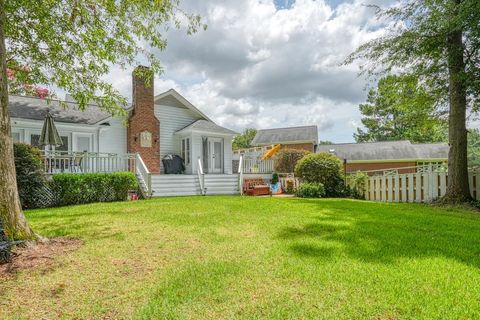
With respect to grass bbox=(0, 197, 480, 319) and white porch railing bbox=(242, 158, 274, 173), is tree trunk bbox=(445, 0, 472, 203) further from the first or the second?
white porch railing bbox=(242, 158, 274, 173)

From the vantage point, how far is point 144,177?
13586 mm

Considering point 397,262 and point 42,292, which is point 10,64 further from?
point 397,262

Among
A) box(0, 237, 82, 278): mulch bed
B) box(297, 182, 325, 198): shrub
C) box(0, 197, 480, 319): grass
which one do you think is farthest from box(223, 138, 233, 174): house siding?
box(0, 237, 82, 278): mulch bed

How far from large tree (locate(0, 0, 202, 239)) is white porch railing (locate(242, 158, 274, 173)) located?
11.4 meters

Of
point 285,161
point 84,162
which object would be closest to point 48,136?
point 84,162

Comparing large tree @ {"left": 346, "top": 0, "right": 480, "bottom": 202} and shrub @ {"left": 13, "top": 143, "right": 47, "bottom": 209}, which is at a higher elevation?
large tree @ {"left": 346, "top": 0, "right": 480, "bottom": 202}

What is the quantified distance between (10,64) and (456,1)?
14369 millimetres

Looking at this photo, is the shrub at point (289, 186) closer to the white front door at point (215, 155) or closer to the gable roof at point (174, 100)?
the white front door at point (215, 155)

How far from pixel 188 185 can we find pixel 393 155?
2318 centimetres

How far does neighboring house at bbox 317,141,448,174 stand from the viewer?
2891 cm

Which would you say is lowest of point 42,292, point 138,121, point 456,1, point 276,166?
point 42,292

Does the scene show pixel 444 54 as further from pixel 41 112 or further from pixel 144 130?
pixel 41 112

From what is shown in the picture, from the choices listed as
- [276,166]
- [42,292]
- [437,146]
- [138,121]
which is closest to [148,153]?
[138,121]

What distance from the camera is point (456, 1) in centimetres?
1021
